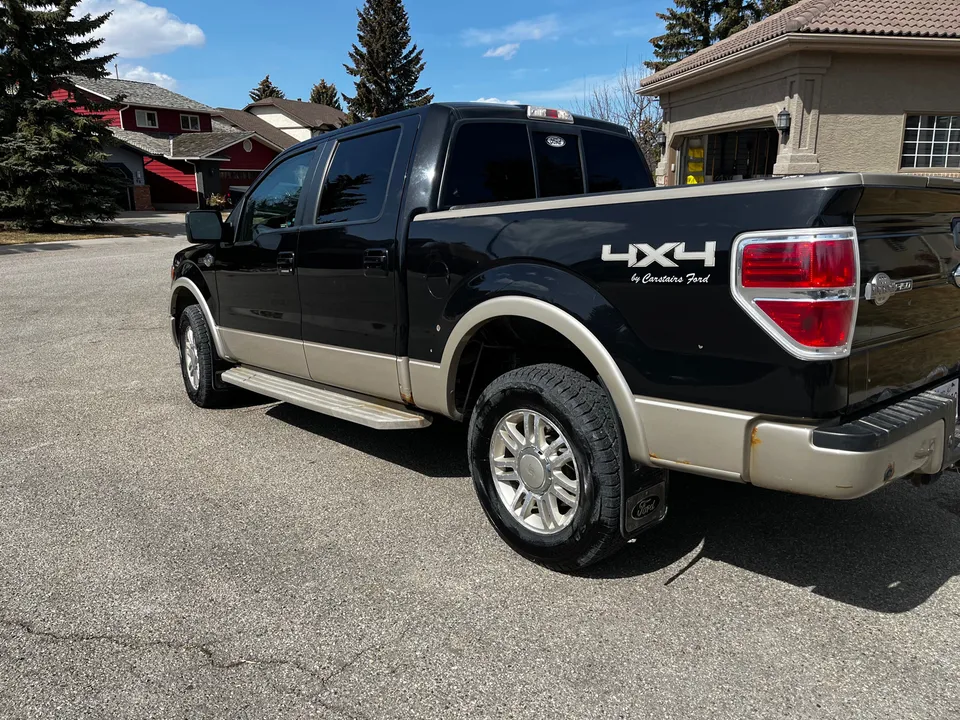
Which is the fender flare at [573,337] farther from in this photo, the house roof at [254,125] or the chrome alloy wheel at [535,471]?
the house roof at [254,125]

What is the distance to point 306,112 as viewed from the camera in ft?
207

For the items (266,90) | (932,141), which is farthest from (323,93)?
(932,141)

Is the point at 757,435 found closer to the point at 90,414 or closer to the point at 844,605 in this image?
the point at 844,605

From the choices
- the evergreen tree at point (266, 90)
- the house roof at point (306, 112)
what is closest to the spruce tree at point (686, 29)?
the house roof at point (306, 112)

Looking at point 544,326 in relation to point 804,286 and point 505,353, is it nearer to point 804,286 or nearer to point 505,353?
point 505,353

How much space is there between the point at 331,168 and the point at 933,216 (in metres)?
3.22

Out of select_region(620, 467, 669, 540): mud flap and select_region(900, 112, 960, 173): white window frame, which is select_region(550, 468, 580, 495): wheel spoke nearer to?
select_region(620, 467, 669, 540): mud flap

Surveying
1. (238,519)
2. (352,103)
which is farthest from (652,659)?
(352,103)

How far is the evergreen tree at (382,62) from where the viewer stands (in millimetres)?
54875

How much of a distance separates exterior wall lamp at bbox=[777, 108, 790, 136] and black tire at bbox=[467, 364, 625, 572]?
14742mm

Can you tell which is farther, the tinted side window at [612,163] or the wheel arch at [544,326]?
the tinted side window at [612,163]

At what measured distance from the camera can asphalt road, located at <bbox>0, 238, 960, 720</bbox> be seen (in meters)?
2.49

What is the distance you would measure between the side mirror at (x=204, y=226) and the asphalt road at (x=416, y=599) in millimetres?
1493

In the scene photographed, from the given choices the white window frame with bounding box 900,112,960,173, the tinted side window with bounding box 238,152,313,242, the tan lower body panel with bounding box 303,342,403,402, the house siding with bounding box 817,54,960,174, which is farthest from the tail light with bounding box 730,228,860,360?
the white window frame with bounding box 900,112,960,173
